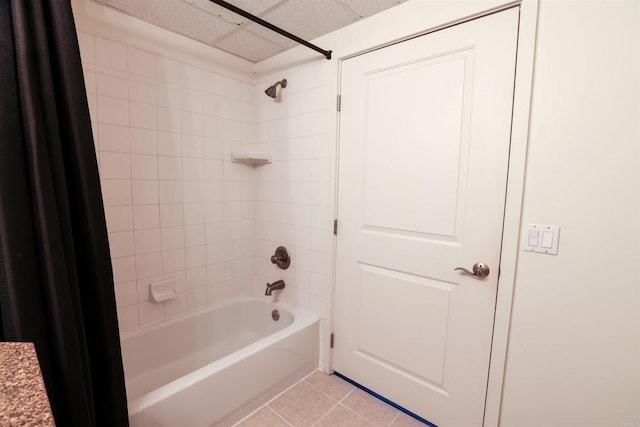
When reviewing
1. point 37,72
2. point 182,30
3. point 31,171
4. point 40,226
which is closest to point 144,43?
point 182,30

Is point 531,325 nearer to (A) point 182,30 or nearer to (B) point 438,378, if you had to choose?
(B) point 438,378

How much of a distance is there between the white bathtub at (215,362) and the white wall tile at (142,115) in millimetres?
1245

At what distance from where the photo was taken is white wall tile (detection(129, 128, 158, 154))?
171 cm

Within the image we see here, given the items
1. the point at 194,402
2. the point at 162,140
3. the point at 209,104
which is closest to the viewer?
the point at 194,402

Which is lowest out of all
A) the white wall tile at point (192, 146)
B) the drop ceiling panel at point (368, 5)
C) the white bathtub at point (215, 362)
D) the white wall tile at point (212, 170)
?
the white bathtub at point (215, 362)

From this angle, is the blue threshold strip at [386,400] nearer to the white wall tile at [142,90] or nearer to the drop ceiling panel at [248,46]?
the white wall tile at [142,90]

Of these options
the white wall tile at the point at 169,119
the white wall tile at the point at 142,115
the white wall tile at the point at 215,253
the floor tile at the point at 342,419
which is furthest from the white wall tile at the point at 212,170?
the floor tile at the point at 342,419

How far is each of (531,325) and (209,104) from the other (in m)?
2.19

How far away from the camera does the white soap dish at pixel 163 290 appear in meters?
1.82

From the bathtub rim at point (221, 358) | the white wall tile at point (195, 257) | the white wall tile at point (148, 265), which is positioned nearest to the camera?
the bathtub rim at point (221, 358)

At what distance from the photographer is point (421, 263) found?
1.52 meters

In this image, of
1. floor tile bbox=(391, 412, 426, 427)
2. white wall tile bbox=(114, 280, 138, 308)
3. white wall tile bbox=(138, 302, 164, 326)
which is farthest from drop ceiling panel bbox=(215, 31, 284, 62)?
floor tile bbox=(391, 412, 426, 427)

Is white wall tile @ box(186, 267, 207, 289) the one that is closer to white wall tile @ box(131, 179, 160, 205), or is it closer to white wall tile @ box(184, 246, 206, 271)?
white wall tile @ box(184, 246, 206, 271)

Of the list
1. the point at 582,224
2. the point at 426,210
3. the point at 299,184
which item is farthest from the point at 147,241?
the point at 582,224
